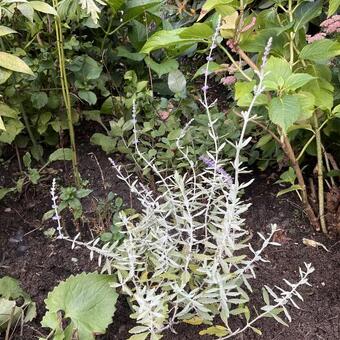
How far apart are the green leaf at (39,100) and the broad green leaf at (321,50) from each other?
2.92 feet

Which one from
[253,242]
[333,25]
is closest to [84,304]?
[253,242]

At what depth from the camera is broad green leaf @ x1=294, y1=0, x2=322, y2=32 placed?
5.12ft

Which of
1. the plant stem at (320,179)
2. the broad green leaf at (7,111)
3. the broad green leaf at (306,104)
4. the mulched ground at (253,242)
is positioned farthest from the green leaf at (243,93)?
the broad green leaf at (7,111)

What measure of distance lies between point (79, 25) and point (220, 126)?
65 centimetres

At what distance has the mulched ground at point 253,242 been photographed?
1.49 metres

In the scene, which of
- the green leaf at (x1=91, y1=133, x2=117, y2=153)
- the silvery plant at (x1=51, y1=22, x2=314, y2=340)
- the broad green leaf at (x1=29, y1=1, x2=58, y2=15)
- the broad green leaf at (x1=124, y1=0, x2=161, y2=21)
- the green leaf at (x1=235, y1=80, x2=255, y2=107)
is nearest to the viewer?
the silvery plant at (x1=51, y1=22, x2=314, y2=340)

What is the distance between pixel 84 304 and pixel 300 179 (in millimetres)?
713

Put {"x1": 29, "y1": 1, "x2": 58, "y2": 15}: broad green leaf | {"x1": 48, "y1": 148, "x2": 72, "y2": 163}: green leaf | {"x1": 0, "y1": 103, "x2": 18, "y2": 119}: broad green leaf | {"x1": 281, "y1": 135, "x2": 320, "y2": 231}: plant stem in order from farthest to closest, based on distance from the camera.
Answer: {"x1": 48, "y1": 148, "x2": 72, "y2": 163}: green leaf → {"x1": 0, "y1": 103, "x2": 18, "y2": 119}: broad green leaf → {"x1": 281, "y1": 135, "x2": 320, "y2": 231}: plant stem → {"x1": 29, "y1": 1, "x2": 58, "y2": 15}: broad green leaf

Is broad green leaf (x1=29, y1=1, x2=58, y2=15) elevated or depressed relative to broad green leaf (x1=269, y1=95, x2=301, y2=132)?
elevated

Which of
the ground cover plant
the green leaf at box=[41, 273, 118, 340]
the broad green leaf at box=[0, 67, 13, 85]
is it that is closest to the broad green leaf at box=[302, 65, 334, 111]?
the ground cover plant

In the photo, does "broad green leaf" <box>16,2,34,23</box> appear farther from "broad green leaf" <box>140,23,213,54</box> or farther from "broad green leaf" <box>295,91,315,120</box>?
"broad green leaf" <box>295,91,315,120</box>

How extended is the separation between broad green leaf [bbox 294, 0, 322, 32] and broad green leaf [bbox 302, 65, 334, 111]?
124 millimetres

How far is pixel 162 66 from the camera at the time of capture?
2.21 metres

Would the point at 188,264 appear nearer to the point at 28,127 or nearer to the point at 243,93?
the point at 243,93
